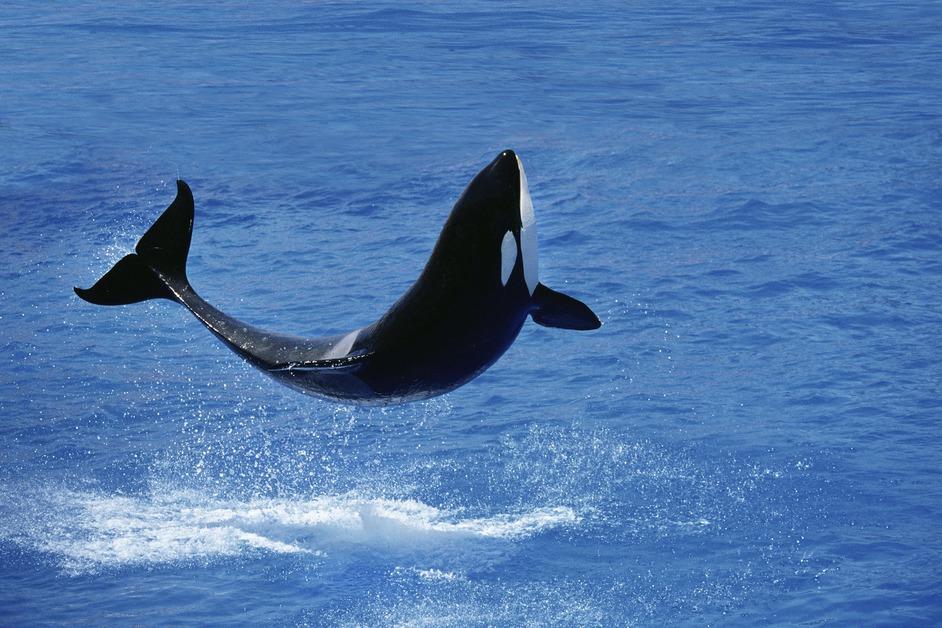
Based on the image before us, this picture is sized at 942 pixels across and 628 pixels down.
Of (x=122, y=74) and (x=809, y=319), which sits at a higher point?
(x=122, y=74)

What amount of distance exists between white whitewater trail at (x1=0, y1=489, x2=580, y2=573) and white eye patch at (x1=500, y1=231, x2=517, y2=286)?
326cm

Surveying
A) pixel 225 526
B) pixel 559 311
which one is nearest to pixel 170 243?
pixel 559 311

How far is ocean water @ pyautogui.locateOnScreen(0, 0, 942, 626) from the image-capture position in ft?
24.1

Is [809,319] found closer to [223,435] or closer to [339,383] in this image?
[223,435]

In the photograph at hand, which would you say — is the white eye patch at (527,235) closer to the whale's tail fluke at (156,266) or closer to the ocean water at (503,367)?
the whale's tail fluke at (156,266)

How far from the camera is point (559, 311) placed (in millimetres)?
5023

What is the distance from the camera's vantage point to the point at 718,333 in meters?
10.5

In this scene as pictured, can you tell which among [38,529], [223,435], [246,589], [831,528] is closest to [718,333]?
[831,528]

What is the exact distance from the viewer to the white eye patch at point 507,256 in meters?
4.62

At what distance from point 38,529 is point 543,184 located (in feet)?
25.9

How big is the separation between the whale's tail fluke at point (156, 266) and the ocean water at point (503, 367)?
1.98 metres

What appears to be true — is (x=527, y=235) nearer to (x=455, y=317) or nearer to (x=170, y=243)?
(x=455, y=317)

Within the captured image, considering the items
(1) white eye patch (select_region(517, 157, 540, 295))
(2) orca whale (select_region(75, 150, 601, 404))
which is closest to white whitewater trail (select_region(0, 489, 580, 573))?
(2) orca whale (select_region(75, 150, 601, 404))

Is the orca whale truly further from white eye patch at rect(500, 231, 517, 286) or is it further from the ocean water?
the ocean water
